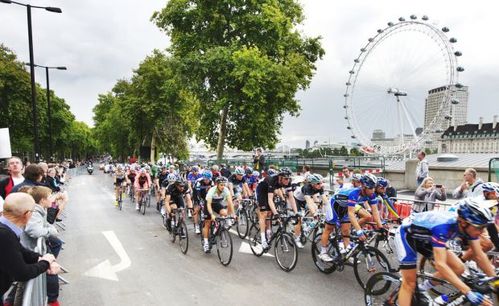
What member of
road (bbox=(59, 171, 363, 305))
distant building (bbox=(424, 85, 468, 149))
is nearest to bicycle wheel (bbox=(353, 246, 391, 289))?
road (bbox=(59, 171, 363, 305))

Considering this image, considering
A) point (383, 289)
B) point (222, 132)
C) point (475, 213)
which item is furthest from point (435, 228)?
point (222, 132)

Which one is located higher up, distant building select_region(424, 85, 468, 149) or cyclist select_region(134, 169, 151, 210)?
distant building select_region(424, 85, 468, 149)

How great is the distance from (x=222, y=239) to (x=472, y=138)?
14216 cm

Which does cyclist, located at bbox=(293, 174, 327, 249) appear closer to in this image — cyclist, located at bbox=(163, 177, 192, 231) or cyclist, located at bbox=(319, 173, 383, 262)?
cyclist, located at bbox=(319, 173, 383, 262)

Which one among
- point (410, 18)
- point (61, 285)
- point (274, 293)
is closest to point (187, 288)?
point (274, 293)

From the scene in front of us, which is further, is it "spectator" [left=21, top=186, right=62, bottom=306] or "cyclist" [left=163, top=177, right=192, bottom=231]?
"cyclist" [left=163, top=177, right=192, bottom=231]

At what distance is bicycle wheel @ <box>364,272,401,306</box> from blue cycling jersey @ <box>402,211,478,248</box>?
0.60m

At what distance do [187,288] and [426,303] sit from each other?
372 centimetres

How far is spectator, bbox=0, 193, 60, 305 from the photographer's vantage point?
10.3 feet

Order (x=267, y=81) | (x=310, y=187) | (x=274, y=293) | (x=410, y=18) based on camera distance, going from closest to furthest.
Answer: (x=274, y=293) → (x=310, y=187) → (x=267, y=81) → (x=410, y=18)

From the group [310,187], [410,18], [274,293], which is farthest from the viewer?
[410,18]

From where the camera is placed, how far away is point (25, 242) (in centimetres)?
A: 417

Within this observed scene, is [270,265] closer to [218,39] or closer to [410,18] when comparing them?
[218,39]

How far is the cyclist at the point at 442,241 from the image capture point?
137 inches
